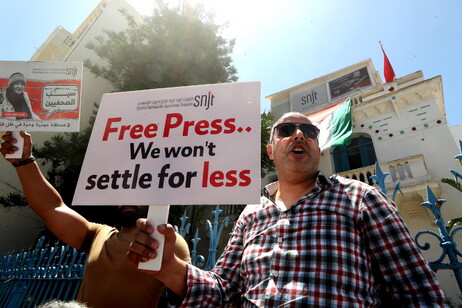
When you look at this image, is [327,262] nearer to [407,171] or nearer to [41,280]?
[41,280]

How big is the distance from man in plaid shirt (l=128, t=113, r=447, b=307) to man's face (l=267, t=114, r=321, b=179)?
19mm

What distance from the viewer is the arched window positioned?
10.2 meters

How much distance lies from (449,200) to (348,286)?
9.03 metres

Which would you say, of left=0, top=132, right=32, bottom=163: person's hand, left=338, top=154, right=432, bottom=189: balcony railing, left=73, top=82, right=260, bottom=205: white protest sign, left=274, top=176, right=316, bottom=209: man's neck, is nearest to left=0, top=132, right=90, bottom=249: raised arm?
Result: left=0, top=132, right=32, bottom=163: person's hand

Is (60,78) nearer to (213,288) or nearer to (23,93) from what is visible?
(23,93)

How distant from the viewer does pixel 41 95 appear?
198 centimetres

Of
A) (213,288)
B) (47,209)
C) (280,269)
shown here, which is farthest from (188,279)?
(47,209)

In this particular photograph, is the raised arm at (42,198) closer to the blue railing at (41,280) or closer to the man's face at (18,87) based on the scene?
the man's face at (18,87)

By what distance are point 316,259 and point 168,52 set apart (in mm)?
8960

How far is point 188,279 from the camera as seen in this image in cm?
125

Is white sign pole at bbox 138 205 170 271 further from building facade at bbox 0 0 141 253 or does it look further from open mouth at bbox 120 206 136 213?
building facade at bbox 0 0 141 253

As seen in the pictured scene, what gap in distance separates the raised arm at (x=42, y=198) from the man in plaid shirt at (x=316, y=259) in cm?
103

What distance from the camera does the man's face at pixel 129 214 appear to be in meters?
1.79

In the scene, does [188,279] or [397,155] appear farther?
[397,155]
